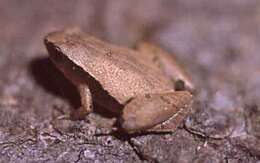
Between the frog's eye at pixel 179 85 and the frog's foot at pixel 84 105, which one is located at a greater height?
the frog's eye at pixel 179 85

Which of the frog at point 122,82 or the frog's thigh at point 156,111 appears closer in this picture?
the frog's thigh at point 156,111

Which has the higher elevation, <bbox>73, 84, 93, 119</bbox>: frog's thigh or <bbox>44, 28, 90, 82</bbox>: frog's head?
<bbox>44, 28, 90, 82</bbox>: frog's head

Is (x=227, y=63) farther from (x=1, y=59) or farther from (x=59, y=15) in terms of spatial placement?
(x=1, y=59)

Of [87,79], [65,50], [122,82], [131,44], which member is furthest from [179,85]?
[65,50]

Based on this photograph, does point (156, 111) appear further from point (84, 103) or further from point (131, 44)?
point (131, 44)

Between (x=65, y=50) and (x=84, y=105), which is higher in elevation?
(x=65, y=50)

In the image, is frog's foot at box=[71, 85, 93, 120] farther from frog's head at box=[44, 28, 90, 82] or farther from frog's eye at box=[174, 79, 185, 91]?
frog's eye at box=[174, 79, 185, 91]

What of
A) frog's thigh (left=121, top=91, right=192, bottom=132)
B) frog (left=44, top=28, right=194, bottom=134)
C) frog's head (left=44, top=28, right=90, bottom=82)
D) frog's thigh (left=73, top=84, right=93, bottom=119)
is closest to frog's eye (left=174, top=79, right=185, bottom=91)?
frog (left=44, top=28, right=194, bottom=134)

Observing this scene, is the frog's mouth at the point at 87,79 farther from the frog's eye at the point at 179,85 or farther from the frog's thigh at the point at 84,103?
the frog's eye at the point at 179,85

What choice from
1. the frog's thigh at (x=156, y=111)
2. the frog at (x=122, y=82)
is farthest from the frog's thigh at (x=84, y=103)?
the frog's thigh at (x=156, y=111)
